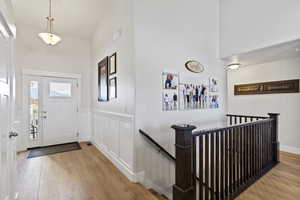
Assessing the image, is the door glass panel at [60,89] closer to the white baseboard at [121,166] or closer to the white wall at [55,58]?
the white wall at [55,58]

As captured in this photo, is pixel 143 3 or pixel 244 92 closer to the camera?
pixel 143 3

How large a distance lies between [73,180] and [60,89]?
9.43ft

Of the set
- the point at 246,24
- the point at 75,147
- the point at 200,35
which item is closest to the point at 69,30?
the point at 75,147

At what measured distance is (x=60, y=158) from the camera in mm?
3363

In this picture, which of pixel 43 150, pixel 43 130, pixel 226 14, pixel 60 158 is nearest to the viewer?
pixel 60 158

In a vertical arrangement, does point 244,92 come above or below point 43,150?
above

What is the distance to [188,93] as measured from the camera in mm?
3146

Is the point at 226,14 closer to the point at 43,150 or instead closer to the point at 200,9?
the point at 200,9

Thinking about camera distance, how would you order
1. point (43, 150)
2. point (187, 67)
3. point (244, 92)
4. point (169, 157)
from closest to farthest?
point (169, 157), point (187, 67), point (43, 150), point (244, 92)

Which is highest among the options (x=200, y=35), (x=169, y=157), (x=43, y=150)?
(x=200, y=35)

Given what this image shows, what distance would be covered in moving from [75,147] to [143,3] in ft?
12.4

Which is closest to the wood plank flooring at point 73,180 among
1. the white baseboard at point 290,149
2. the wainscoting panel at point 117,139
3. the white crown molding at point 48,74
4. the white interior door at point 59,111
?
the wainscoting panel at point 117,139

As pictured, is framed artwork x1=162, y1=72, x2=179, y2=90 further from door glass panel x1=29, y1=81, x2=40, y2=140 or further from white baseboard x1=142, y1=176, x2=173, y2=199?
door glass panel x1=29, y1=81, x2=40, y2=140

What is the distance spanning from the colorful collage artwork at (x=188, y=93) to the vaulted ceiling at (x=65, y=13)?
2.33 meters
